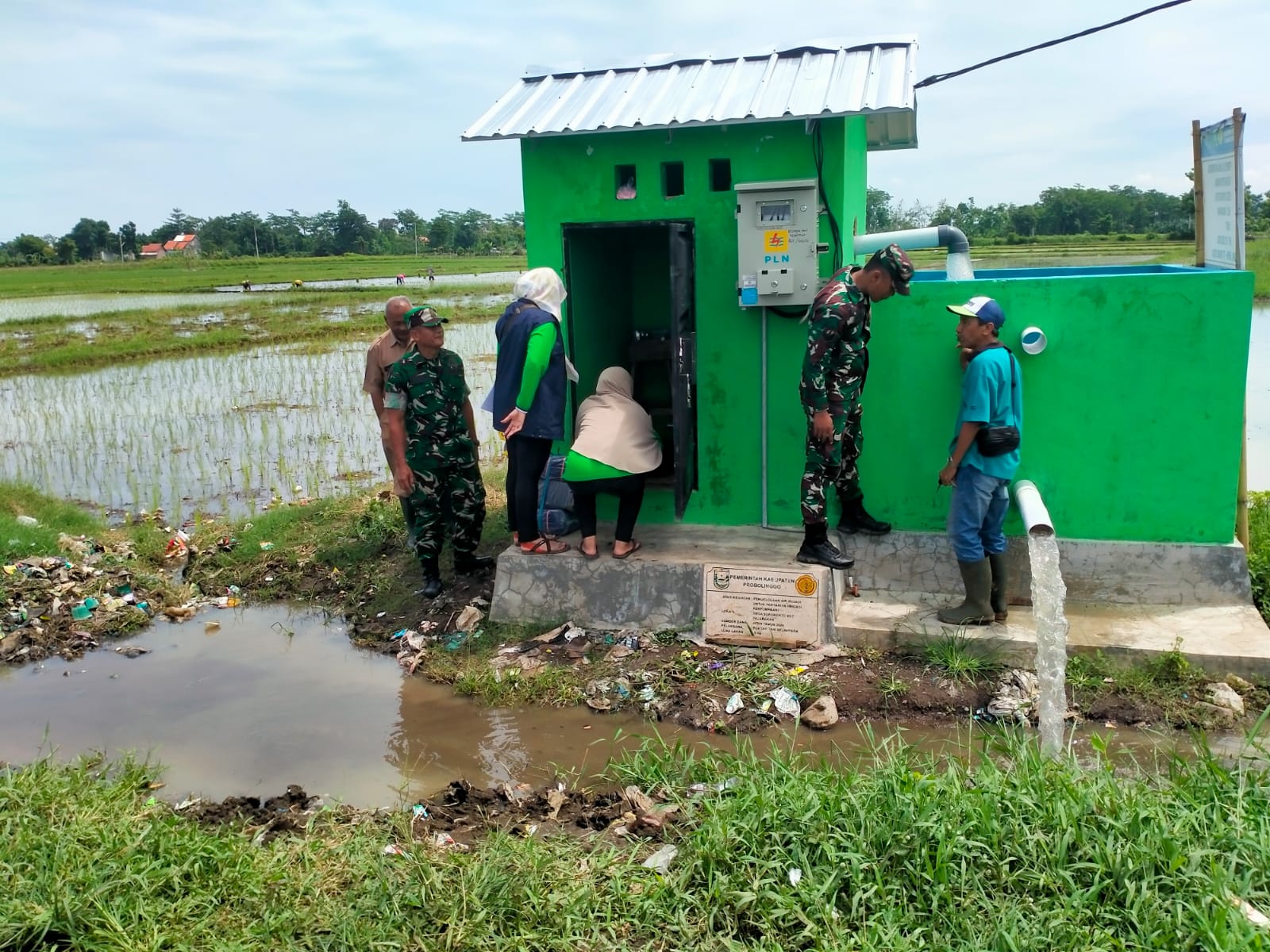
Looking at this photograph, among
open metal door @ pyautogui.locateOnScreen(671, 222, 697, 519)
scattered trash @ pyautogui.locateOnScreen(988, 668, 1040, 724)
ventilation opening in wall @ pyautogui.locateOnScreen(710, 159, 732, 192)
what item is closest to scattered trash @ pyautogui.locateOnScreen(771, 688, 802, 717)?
scattered trash @ pyautogui.locateOnScreen(988, 668, 1040, 724)

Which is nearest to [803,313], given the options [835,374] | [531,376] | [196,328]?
[835,374]

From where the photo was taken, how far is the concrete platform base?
5.25 meters

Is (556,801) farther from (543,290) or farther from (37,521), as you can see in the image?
(37,521)

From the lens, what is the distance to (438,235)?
6412 centimetres

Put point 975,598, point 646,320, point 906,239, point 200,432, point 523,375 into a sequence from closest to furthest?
point 975,598
point 523,375
point 646,320
point 906,239
point 200,432

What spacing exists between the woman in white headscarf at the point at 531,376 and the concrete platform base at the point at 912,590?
659 millimetres

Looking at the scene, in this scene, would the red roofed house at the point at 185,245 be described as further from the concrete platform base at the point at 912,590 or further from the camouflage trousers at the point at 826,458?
the camouflage trousers at the point at 826,458

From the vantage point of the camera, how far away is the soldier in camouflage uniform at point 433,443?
623 centimetres

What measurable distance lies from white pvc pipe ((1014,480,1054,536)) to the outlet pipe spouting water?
2.10 meters

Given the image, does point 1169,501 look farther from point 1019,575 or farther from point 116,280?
point 116,280

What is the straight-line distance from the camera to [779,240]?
18.7ft

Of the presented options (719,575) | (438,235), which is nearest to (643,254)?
(719,575)

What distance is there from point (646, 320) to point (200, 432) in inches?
275

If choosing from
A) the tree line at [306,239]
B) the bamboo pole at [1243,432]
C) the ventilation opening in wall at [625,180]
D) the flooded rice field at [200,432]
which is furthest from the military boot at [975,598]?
the tree line at [306,239]
